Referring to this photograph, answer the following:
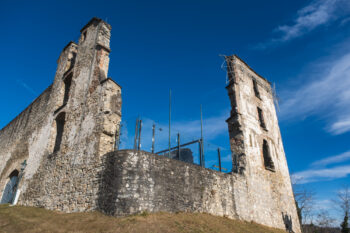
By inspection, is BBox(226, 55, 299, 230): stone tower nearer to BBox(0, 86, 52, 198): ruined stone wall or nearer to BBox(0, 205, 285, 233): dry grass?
BBox(0, 205, 285, 233): dry grass

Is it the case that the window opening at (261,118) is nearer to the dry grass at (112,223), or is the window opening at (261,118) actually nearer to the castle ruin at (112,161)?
the castle ruin at (112,161)

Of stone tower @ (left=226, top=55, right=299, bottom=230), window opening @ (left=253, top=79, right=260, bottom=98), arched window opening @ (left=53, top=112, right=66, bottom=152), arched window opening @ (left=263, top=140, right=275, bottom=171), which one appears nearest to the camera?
stone tower @ (left=226, top=55, right=299, bottom=230)

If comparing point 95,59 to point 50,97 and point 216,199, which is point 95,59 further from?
point 216,199

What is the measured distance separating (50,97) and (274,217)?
561 inches

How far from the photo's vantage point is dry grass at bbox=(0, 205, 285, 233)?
6.29m

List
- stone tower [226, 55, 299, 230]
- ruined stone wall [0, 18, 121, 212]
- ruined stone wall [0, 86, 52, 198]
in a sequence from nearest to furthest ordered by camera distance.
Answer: ruined stone wall [0, 18, 121, 212], stone tower [226, 55, 299, 230], ruined stone wall [0, 86, 52, 198]

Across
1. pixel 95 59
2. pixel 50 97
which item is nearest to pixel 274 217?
pixel 95 59

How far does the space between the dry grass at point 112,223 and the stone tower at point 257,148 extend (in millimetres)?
3402

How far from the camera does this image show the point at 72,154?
9.80 m

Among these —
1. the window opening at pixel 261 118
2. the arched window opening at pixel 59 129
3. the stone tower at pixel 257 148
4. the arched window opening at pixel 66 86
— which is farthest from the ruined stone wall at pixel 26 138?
the window opening at pixel 261 118

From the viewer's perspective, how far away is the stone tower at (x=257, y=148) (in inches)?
465

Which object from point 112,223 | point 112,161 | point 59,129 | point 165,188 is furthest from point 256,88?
point 112,223

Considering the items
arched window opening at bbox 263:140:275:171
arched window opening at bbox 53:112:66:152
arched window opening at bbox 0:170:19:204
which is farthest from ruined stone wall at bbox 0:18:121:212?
arched window opening at bbox 263:140:275:171

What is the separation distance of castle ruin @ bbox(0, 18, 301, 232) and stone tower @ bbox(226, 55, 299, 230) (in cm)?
6
